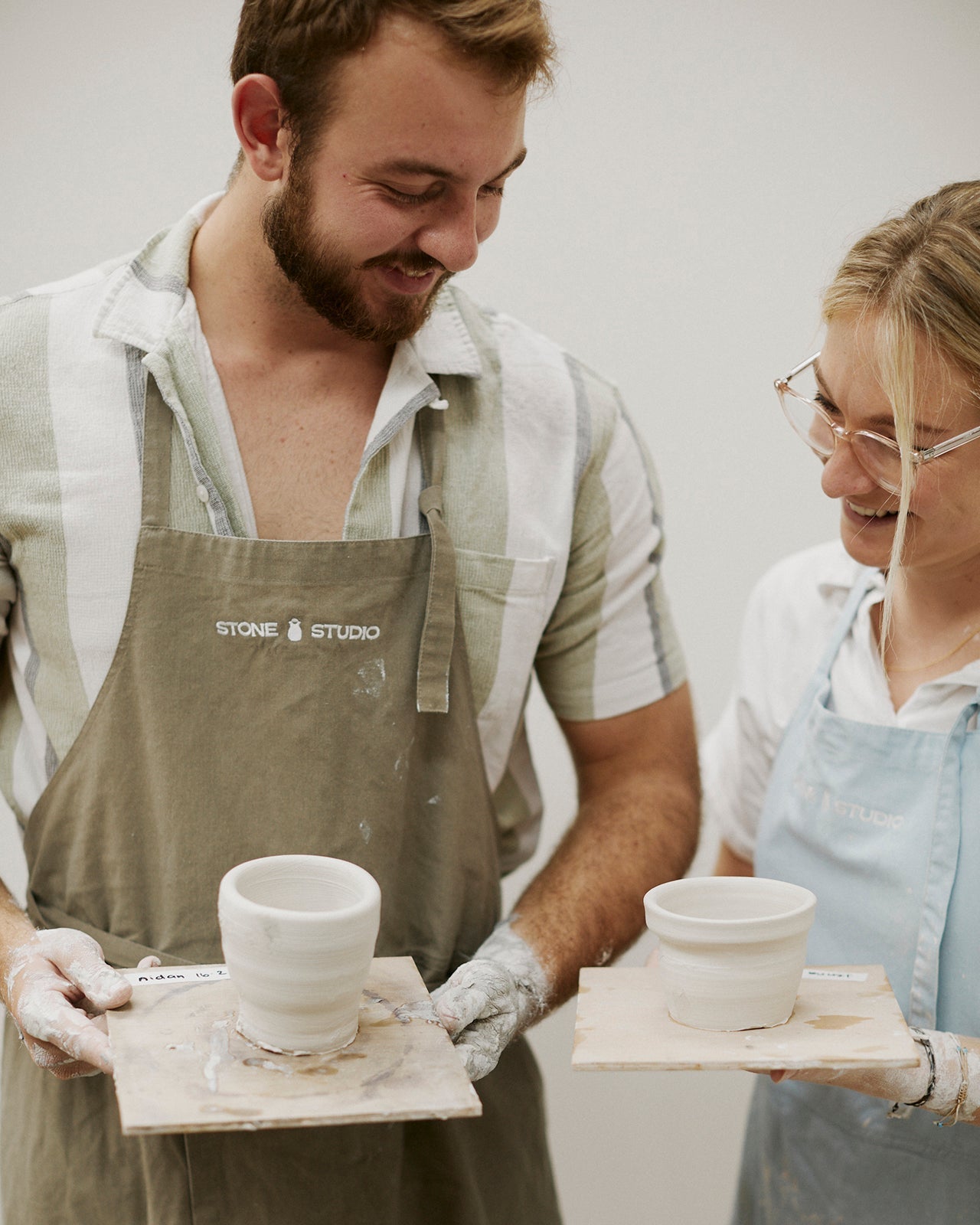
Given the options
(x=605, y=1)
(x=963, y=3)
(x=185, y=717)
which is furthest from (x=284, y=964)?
(x=963, y=3)

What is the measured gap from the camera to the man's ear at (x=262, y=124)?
1.51m

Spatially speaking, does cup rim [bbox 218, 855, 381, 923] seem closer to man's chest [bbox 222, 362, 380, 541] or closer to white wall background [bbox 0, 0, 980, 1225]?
man's chest [bbox 222, 362, 380, 541]

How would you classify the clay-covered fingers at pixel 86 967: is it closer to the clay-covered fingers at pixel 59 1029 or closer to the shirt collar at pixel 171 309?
the clay-covered fingers at pixel 59 1029

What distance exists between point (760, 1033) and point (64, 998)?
718 millimetres

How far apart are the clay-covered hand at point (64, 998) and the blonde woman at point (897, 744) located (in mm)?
719

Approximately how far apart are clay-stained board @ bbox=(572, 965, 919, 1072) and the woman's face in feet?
1.70

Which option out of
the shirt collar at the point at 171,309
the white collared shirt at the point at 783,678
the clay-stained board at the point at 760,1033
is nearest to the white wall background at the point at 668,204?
→ the white collared shirt at the point at 783,678

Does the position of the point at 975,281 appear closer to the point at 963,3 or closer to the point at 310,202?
the point at 310,202

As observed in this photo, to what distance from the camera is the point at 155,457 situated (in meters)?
1.50

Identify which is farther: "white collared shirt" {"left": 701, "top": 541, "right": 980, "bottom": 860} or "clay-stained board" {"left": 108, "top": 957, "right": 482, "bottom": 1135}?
Answer: "white collared shirt" {"left": 701, "top": 541, "right": 980, "bottom": 860}

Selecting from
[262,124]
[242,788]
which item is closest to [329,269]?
[262,124]

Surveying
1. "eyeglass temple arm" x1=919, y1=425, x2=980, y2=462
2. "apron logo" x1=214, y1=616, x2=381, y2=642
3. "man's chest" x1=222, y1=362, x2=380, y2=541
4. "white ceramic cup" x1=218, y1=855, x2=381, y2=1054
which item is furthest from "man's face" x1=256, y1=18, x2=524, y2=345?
"white ceramic cup" x1=218, y1=855, x2=381, y2=1054

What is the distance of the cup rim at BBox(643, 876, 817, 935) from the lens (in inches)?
50.0

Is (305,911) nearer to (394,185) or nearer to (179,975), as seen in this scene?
(179,975)
